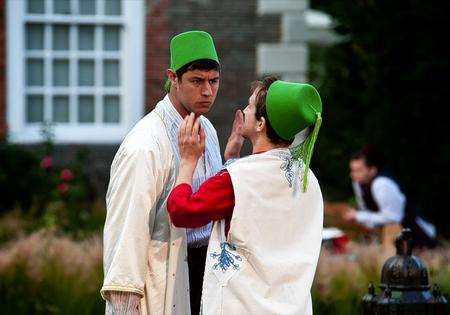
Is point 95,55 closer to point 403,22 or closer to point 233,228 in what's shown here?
point 403,22

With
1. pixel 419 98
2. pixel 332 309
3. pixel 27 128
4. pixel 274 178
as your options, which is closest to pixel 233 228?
pixel 274 178

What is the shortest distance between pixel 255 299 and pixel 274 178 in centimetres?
44

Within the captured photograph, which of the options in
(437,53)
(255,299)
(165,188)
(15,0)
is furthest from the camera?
(15,0)

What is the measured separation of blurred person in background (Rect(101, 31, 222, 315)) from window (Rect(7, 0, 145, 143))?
841 cm

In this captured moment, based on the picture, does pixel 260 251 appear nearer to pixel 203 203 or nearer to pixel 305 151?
pixel 203 203

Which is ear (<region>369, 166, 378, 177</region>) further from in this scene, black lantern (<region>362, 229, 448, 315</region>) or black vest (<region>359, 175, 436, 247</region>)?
black lantern (<region>362, 229, 448, 315</region>)

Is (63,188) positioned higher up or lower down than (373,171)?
lower down

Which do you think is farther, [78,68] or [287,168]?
[78,68]

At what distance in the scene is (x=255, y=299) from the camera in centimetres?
415

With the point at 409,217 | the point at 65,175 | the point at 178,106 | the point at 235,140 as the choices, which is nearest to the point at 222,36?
the point at 65,175

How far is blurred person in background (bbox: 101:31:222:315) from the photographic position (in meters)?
4.33

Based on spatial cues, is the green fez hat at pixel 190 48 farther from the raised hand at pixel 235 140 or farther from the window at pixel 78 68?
the window at pixel 78 68

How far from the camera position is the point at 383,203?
364 inches

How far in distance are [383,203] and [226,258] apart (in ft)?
17.1
